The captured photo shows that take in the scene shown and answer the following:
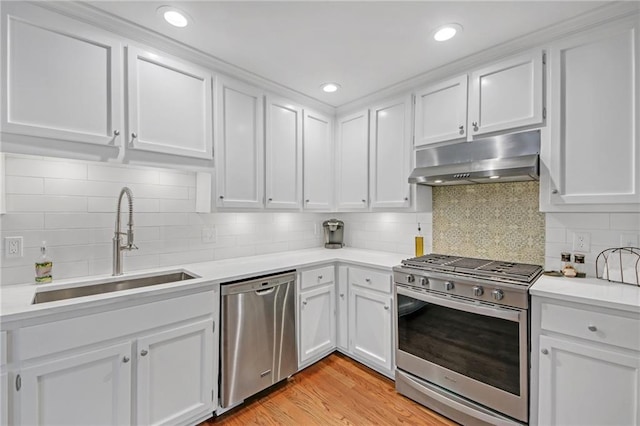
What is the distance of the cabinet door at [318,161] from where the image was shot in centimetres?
289

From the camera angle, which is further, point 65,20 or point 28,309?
point 65,20

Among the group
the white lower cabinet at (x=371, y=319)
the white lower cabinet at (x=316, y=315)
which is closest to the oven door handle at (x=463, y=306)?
the white lower cabinet at (x=371, y=319)

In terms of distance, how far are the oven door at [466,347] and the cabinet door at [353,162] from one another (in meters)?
1.03

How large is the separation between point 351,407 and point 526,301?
1.35 meters

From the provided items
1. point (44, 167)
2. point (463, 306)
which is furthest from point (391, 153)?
point (44, 167)

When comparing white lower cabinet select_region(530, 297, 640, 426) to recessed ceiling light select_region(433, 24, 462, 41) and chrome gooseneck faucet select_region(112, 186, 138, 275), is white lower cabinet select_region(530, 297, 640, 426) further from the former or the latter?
chrome gooseneck faucet select_region(112, 186, 138, 275)

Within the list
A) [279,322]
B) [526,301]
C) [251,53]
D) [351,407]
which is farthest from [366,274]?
[251,53]

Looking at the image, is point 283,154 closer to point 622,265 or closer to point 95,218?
point 95,218

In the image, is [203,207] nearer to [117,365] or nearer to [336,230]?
[117,365]

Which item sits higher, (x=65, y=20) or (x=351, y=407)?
(x=65, y=20)

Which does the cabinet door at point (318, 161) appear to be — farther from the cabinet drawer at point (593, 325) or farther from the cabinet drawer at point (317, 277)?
the cabinet drawer at point (593, 325)

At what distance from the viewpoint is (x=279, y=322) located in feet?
7.29

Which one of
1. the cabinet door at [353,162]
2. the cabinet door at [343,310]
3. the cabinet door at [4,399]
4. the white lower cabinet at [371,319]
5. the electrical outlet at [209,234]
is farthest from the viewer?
the cabinet door at [353,162]

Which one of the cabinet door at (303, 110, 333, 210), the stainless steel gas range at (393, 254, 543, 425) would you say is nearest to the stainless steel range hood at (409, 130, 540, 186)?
the stainless steel gas range at (393, 254, 543, 425)
